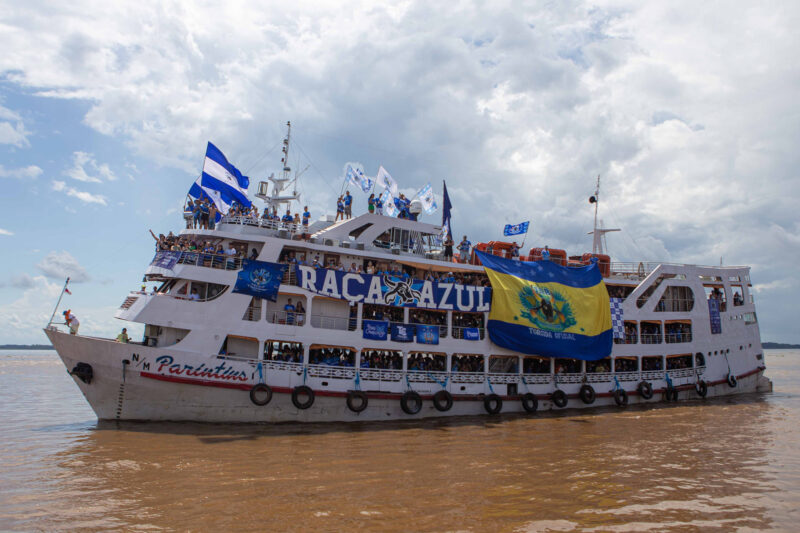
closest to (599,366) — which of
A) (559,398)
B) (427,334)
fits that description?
(559,398)

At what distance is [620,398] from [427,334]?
30.1ft

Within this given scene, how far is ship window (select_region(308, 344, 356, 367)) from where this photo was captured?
17.0 meters

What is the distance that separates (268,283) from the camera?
16.5m

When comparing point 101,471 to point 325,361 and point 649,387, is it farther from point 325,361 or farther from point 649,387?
point 649,387

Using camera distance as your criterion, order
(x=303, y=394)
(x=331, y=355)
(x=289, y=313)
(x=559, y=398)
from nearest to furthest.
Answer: (x=303, y=394), (x=289, y=313), (x=331, y=355), (x=559, y=398)

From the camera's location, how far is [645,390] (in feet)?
71.3

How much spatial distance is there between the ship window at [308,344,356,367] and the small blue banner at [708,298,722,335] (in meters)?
17.8

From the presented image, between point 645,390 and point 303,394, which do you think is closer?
point 303,394

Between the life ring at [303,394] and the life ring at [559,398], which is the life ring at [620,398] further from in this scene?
the life ring at [303,394]

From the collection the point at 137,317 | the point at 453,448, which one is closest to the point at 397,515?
the point at 453,448

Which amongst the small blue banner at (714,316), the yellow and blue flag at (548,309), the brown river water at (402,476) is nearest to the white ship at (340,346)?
the yellow and blue flag at (548,309)

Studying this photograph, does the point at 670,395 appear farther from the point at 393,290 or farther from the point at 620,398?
the point at 393,290

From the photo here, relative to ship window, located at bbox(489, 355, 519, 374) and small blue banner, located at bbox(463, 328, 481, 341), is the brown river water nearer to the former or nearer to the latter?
small blue banner, located at bbox(463, 328, 481, 341)

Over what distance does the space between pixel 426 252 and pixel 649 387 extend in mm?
11319
